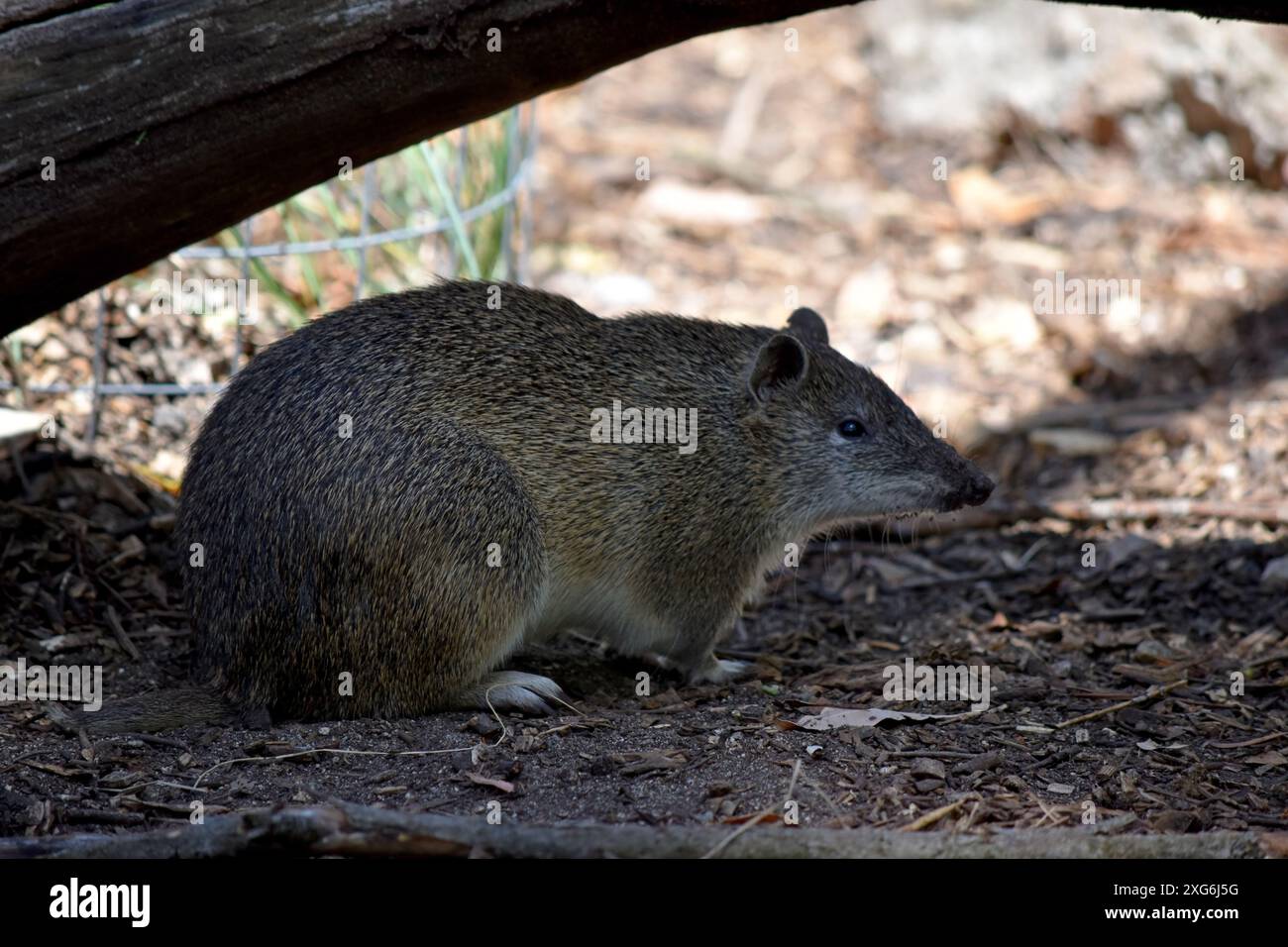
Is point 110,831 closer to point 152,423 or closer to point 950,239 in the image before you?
point 152,423

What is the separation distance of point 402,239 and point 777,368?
3032mm

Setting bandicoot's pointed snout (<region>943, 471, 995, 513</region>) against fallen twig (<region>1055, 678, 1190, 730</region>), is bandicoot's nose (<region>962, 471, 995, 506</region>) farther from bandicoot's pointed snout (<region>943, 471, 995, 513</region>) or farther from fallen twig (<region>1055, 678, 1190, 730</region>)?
fallen twig (<region>1055, 678, 1190, 730</region>)

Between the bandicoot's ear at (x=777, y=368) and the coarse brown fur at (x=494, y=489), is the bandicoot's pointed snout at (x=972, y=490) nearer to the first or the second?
the coarse brown fur at (x=494, y=489)

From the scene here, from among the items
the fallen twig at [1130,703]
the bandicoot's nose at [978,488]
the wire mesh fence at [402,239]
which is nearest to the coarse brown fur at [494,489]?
the bandicoot's nose at [978,488]

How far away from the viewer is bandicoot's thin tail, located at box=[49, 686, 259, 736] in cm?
498

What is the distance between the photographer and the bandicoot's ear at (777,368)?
579cm

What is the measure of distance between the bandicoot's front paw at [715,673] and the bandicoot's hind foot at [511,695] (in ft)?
2.21

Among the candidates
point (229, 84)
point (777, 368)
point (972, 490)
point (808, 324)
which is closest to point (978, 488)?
point (972, 490)

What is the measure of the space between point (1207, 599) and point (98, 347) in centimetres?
549

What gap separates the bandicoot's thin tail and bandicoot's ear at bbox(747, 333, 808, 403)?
2.45m

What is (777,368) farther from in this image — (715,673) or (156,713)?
(156,713)

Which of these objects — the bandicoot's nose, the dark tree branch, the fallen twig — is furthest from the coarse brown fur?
the fallen twig

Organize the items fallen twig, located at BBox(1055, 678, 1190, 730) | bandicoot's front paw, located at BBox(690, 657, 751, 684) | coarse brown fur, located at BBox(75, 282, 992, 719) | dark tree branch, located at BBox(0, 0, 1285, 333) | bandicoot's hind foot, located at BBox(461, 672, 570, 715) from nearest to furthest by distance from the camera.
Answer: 1. dark tree branch, located at BBox(0, 0, 1285, 333)
2. coarse brown fur, located at BBox(75, 282, 992, 719)
3. fallen twig, located at BBox(1055, 678, 1190, 730)
4. bandicoot's hind foot, located at BBox(461, 672, 570, 715)
5. bandicoot's front paw, located at BBox(690, 657, 751, 684)

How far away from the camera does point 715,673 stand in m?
5.97
